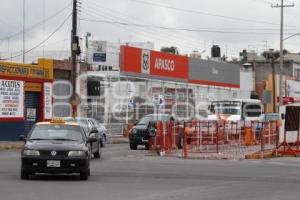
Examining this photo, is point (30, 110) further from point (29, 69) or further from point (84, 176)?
point (84, 176)

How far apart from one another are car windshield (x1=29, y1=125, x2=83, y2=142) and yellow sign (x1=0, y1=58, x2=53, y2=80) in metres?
24.0

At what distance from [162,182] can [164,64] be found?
3809cm

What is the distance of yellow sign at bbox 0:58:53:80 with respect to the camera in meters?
42.6

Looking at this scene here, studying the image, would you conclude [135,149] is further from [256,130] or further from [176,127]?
[256,130]

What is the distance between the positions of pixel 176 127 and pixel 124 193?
18.6 metres

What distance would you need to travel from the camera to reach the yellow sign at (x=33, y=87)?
4478 centimetres

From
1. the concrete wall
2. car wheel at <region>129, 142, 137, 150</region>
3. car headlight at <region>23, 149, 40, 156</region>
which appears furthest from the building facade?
car headlight at <region>23, 149, 40, 156</region>

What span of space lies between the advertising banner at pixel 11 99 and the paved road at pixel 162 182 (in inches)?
702

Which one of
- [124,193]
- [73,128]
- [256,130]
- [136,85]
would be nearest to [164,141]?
[256,130]

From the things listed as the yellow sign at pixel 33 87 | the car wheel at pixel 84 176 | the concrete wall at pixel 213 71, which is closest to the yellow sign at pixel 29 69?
the yellow sign at pixel 33 87

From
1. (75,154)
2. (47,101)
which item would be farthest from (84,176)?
(47,101)

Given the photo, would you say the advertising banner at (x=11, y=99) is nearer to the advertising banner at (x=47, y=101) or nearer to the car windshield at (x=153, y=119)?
the advertising banner at (x=47, y=101)

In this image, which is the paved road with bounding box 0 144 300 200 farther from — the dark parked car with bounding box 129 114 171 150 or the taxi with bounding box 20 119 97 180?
the dark parked car with bounding box 129 114 171 150

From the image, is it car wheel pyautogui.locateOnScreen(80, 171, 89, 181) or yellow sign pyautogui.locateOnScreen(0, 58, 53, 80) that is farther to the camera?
yellow sign pyautogui.locateOnScreen(0, 58, 53, 80)
